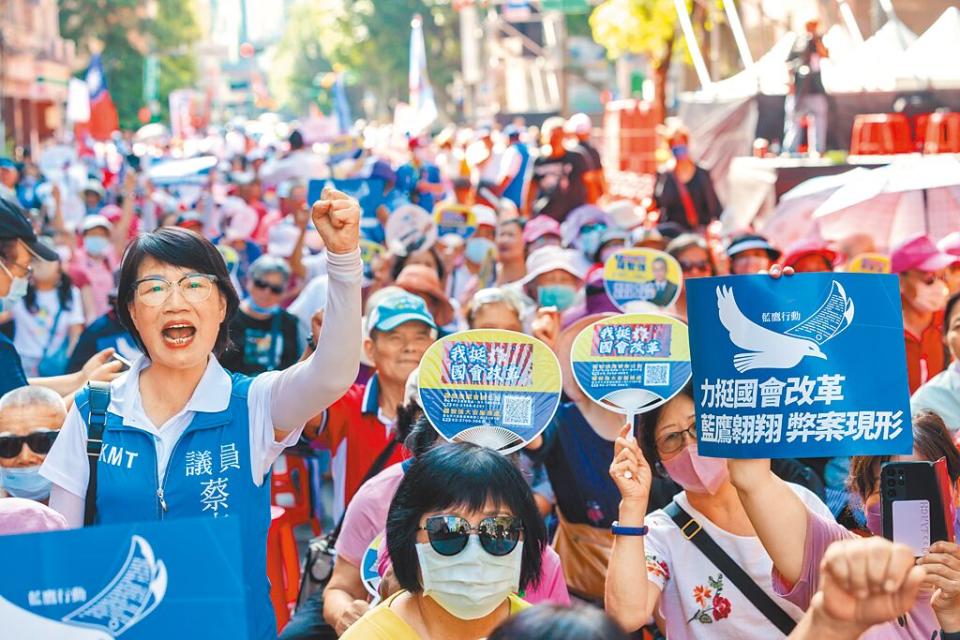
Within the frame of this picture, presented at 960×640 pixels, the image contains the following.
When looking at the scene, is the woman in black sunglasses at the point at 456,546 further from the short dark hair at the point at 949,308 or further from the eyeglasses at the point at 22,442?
the short dark hair at the point at 949,308

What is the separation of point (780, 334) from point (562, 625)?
1.25m

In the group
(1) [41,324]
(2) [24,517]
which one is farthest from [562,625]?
(1) [41,324]

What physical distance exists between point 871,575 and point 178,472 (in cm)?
192

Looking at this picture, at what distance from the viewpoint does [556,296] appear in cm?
880

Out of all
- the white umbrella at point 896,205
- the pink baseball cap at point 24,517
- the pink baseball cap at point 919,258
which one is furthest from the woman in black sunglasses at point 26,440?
A: the white umbrella at point 896,205

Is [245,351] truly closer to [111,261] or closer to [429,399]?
[429,399]

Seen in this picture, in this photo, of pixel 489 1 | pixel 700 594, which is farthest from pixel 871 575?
pixel 489 1

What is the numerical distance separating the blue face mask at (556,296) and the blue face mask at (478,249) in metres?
2.04

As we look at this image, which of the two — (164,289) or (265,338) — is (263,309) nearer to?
(265,338)

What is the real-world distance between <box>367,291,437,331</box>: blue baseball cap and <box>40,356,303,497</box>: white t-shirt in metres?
2.17

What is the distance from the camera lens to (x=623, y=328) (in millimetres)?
4766

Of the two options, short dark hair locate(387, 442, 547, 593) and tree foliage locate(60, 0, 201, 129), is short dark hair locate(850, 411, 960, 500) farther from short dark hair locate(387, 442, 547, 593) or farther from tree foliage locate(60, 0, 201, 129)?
tree foliage locate(60, 0, 201, 129)

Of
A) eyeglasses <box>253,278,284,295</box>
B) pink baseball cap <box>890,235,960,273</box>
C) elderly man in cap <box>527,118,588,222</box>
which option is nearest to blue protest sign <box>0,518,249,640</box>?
pink baseball cap <box>890,235,960,273</box>

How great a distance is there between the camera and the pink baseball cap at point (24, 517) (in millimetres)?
3381
